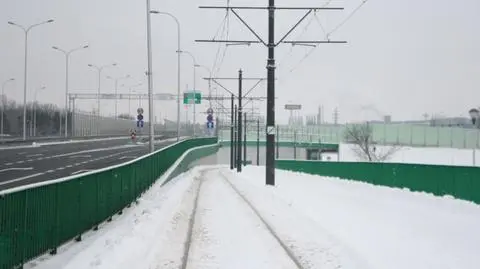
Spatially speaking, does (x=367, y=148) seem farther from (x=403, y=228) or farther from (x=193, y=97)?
(x=403, y=228)

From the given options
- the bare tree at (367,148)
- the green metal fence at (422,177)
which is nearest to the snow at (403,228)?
the green metal fence at (422,177)

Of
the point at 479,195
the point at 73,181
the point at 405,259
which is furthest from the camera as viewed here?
the point at 479,195

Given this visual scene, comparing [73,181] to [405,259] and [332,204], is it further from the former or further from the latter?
[332,204]

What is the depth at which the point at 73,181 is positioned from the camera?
12062 mm

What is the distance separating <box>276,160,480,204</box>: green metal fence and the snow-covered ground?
55.2 inches

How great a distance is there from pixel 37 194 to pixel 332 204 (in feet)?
49.5

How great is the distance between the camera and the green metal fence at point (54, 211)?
28.7 feet

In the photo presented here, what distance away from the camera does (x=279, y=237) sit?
44.4ft

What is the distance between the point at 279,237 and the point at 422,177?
57.3 ft

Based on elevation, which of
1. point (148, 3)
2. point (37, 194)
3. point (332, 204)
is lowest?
point (332, 204)

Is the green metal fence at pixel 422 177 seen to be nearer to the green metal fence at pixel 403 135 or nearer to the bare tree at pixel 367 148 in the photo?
the green metal fence at pixel 403 135

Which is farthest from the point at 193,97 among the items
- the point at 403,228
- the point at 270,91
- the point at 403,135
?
the point at 403,228

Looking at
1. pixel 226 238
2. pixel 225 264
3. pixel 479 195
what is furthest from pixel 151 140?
pixel 225 264

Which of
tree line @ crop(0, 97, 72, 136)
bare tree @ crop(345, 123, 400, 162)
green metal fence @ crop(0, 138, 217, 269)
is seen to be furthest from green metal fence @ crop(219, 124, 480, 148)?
green metal fence @ crop(0, 138, 217, 269)
